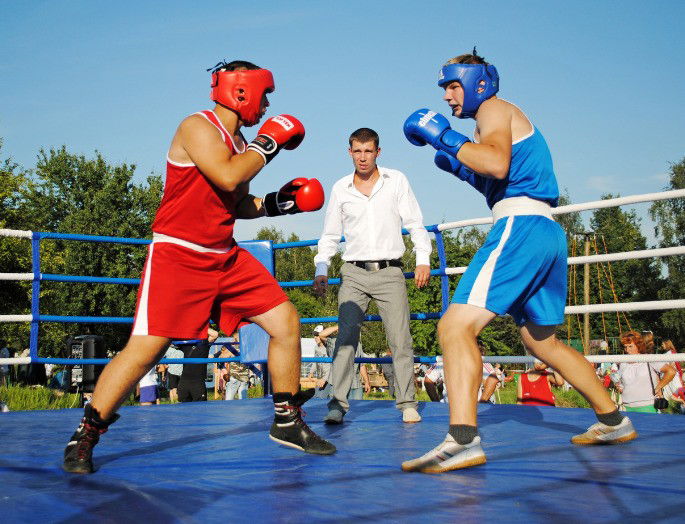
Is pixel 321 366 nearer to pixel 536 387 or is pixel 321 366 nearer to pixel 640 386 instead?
pixel 536 387

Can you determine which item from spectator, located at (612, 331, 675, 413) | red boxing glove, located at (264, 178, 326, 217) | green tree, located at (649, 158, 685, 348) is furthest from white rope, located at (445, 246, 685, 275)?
green tree, located at (649, 158, 685, 348)

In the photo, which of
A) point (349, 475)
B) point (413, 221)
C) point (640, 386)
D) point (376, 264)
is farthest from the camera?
point (640, 386)

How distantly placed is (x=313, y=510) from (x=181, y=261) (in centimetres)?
125

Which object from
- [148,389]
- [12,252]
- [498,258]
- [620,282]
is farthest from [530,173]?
[620,282]

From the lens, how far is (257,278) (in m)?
3.07

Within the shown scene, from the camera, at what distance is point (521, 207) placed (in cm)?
292

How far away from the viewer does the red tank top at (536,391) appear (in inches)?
245

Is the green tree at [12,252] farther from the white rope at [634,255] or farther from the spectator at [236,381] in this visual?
the white rope at [634,255]

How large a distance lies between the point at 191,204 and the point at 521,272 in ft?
4.26

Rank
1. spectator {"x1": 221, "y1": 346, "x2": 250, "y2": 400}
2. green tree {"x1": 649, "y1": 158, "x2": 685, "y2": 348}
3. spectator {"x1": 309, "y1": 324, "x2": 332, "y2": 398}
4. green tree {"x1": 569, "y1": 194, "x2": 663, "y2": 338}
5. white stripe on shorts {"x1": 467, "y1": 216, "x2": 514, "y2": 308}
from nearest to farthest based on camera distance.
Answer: white stripe on shorts {"x1": 467, "y1": 216, "x2": 514, "y2": 308} < spectator {"x1": 309, "y1": 324, "x2": 332, "y2": 398} < spectator {"x1": 221, "y1": 346, "x2": 250, "y2": 400} < green tree {"x1": 649, "y1": 158, "x2": 685, "y2": 348} < green tree {"x1": 569, "y1": 194, "x2": 663, "y2": 338}

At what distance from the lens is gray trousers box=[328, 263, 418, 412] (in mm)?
4336

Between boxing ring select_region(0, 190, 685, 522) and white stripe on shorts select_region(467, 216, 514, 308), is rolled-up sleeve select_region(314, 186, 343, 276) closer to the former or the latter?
boxing ring select_region(0, 190, 685, 522)

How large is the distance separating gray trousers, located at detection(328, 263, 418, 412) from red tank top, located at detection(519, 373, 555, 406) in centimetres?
222

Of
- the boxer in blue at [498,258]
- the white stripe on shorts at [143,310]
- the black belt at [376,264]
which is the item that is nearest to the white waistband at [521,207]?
the boxer in blue at [498,258]
